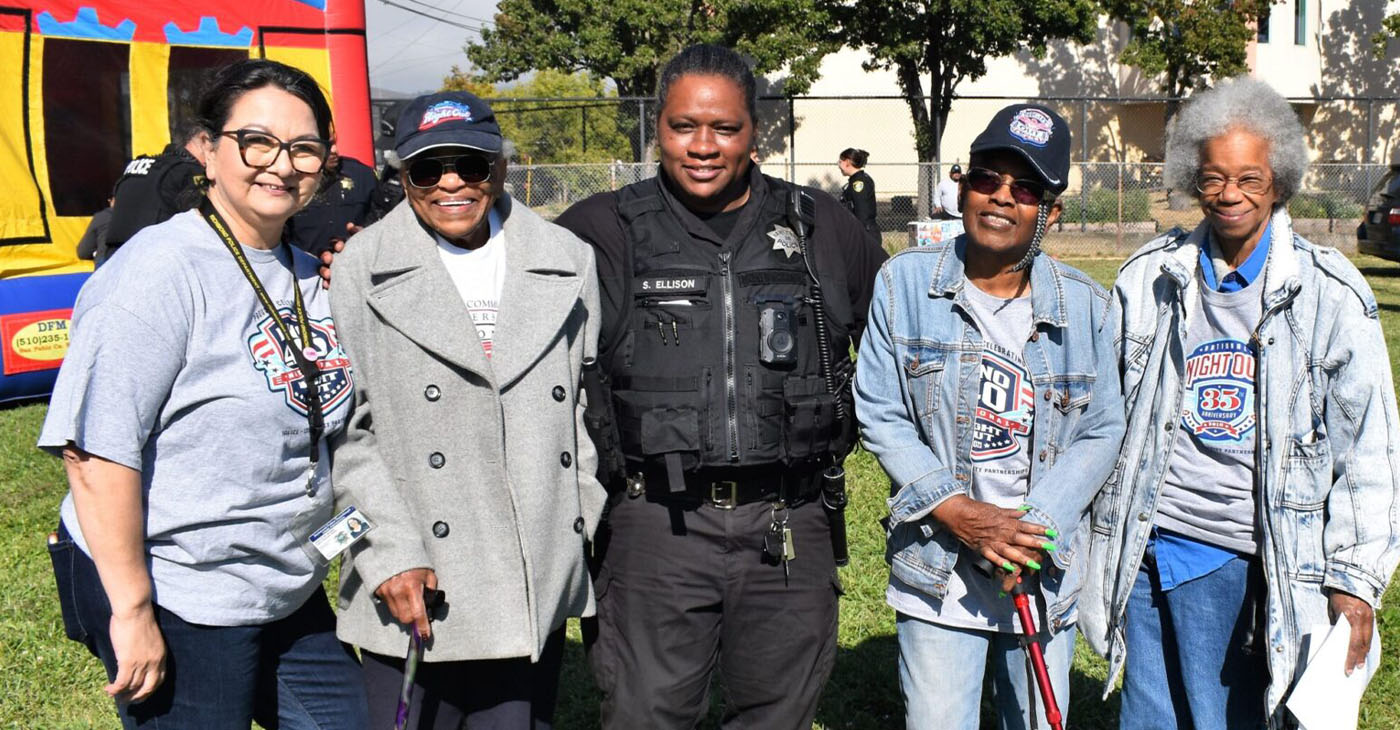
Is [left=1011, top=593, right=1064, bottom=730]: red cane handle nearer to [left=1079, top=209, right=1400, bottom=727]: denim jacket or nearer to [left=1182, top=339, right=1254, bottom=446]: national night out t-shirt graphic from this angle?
[left=1079, top=209, right=1400, bottom=727]: denim jacket

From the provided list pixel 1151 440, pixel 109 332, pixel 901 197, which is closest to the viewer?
pixel 109 332

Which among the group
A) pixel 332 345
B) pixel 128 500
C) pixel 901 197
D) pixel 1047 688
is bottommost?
pixel 1047 688

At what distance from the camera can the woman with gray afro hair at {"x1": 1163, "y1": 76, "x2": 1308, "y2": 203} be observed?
2867mm

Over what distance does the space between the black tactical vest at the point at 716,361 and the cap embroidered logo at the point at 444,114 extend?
594mm

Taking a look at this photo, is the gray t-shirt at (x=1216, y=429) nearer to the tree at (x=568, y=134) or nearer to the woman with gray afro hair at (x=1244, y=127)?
the woman with gray afro hair at (x=1244, y=127)

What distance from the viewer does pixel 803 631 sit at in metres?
3.11

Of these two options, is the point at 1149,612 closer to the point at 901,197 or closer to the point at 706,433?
the point at 706,433

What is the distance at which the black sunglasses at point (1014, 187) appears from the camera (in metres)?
2.82

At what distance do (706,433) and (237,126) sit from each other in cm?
133

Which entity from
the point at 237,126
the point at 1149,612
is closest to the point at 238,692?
the point at 237,126

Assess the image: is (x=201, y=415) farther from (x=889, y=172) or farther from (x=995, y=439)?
(x=889, y=172)

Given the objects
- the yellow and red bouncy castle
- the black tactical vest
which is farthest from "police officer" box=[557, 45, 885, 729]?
the yellow and red bouncy castle

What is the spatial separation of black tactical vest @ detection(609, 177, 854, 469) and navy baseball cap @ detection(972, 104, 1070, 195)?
2.04 feet

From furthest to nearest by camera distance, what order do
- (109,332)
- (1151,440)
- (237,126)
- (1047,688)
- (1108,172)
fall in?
(1108,172) < (1151,440) < (1047,688) < (237,126) < (109,332)
